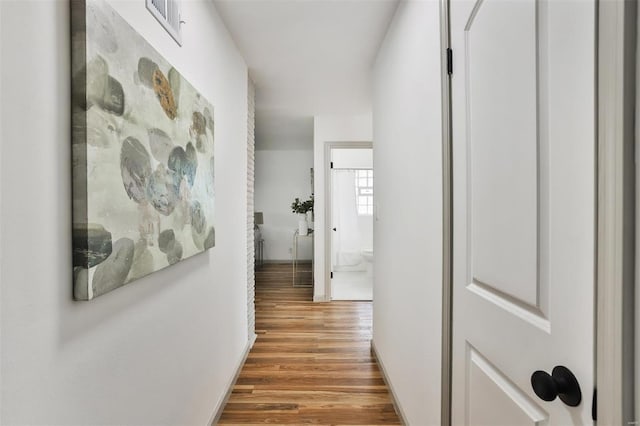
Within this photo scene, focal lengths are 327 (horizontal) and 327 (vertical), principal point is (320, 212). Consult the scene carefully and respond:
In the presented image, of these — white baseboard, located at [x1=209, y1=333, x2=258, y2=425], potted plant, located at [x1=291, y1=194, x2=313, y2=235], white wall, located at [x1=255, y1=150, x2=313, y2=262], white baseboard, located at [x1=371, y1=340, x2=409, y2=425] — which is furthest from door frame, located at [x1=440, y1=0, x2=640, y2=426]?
white wall, located at [x1=255, y1=150, x2=313, y2=262]

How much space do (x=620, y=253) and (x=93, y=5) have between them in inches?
49.5

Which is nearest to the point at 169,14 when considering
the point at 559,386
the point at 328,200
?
the point at 559,386

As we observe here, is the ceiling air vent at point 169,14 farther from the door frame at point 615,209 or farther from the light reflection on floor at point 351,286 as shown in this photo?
the light reflection on floor at point 351,286

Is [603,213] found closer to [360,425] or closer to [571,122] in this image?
[571,122]

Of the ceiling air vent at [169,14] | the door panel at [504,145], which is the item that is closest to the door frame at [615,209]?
the door panel at [504,145]

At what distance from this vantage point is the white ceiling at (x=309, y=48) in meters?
1.96

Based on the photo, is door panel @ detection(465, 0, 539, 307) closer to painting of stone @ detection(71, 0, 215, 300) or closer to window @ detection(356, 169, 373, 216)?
painting of stone @ detection(71, 0, 215, 300)

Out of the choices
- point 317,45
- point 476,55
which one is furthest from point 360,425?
point 317,45

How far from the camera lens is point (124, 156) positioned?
0.96 meters

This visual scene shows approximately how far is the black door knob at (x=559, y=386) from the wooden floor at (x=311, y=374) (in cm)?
152

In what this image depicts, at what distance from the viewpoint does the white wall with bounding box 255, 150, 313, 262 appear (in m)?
6.71

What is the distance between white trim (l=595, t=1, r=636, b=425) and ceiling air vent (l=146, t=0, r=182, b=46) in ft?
4.32

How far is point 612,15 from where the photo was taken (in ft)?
1.73

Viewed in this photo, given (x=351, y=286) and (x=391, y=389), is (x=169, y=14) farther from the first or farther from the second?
(x=351, y=286)
